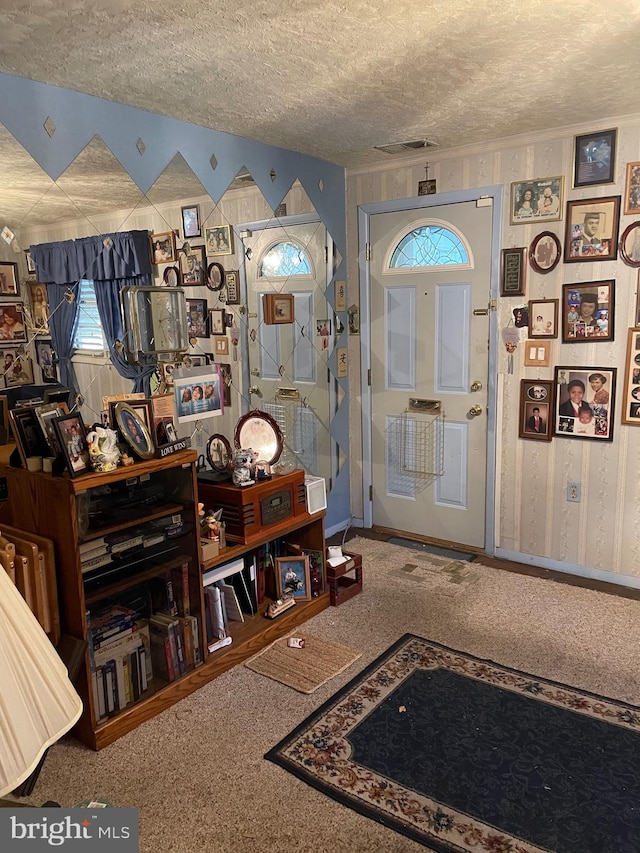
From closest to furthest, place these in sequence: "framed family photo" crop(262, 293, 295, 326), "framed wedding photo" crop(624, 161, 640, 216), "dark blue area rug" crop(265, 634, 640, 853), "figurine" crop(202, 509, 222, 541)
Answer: "dark blue area rug" crop(265, 634, 640, 853) < "figurine" crop(202, 509, 222, 541) < "framed wedding photo" crop(624, 161, 640, 216) < "framed family photo" crop(262, 293, 295, 326)

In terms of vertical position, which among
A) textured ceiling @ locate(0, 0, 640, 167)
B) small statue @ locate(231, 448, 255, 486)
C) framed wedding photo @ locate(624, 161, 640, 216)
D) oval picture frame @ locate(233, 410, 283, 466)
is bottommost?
small statue @ locate(231, 448, 255, 486)

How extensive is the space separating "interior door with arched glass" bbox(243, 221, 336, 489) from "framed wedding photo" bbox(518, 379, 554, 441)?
1226 millimetres

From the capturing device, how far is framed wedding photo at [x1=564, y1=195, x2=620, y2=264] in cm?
328

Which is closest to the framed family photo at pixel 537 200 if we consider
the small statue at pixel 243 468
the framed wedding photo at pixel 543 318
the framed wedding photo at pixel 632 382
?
the framed wedding photo at pixel 543 318

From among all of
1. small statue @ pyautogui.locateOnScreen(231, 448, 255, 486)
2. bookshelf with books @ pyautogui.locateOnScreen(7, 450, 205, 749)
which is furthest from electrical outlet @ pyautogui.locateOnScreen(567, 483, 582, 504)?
bookshelf with books @ pyautogui.locateOnScreen(7, 450, 205, 749)

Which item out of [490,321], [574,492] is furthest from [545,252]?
[574,492]

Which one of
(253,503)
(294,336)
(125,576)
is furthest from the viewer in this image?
(294,336)

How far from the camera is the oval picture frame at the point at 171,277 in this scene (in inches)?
118

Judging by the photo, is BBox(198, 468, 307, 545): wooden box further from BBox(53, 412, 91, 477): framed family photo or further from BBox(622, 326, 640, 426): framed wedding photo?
BBox(622, 326, 640, 426): framed wedding photo

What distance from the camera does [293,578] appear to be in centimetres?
321

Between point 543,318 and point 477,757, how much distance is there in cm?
231

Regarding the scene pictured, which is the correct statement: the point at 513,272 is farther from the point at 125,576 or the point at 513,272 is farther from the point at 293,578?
the point at 125,576

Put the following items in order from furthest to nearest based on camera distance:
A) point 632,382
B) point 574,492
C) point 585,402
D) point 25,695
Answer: point 574,492 → point 585,402 → point 632,382 → point 25,695

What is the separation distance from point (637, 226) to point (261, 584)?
8.54 feet
